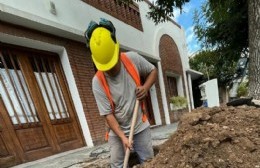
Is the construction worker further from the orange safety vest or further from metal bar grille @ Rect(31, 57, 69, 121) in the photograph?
metal bar grille @ Rect(31, 57, 69, 121)

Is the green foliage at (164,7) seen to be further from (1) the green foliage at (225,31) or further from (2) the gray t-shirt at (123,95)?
(2) the gray t-shirt at (123,95)

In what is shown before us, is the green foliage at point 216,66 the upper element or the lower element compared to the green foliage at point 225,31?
lower

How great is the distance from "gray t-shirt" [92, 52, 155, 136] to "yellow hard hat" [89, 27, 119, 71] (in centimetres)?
19

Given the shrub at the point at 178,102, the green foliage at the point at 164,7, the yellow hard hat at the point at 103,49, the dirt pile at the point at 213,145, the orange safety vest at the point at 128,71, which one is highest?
the green foliage at the point at 164,7

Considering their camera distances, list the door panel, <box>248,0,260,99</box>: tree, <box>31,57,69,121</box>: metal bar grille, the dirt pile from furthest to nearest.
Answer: <box>248,0,260,99</box>: tree → <box>31,57,69,121</box>: metal bar grille → the door panel → the dirt pile

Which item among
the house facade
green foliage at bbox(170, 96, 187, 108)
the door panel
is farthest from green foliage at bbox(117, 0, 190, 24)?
green foliage at bbox(170, 96, 187, 108)

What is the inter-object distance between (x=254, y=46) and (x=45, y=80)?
4739 mm

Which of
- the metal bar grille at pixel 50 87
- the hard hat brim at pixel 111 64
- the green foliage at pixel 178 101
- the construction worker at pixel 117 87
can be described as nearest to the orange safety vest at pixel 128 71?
the construction worker at pixel 117 87

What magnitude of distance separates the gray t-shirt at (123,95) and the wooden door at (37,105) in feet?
9.51

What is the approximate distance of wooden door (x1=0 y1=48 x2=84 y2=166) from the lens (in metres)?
4.82

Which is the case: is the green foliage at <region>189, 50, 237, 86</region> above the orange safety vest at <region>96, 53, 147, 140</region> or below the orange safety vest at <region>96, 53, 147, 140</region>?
below

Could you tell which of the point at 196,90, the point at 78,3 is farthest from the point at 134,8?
the point at 196,90

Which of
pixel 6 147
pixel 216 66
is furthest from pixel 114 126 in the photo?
pixel 216 66

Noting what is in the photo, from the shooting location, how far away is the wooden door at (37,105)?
4.82 meters
